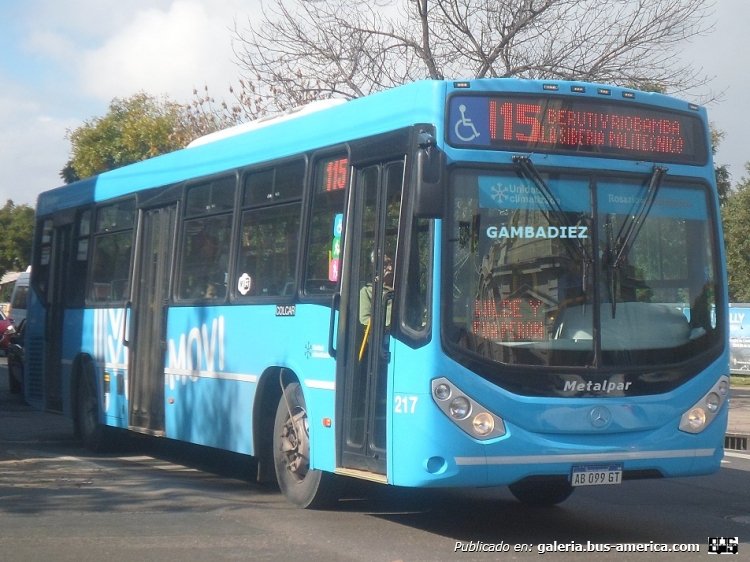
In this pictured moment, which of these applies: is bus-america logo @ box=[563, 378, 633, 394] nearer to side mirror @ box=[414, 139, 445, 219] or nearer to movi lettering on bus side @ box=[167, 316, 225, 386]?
side mirror @ box=[414, 139, 445, 219]

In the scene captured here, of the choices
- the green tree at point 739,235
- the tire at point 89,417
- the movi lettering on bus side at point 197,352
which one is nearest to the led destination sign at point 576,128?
the movi lettering on bus side at point 197,352

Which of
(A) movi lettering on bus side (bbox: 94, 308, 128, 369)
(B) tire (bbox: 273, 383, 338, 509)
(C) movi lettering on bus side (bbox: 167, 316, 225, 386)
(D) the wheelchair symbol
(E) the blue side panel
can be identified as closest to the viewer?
(D) the wheelchair symbol

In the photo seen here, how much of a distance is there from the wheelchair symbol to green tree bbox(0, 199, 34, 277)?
72.7 m

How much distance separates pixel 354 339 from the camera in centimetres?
883

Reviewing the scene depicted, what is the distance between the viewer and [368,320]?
8.70m

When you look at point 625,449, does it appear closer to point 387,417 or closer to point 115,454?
point 387,417

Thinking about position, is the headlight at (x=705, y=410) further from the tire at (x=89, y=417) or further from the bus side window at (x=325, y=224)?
the tire at (x=89, y=417)

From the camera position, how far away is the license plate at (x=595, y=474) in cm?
804

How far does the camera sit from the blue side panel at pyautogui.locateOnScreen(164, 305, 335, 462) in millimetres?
9266

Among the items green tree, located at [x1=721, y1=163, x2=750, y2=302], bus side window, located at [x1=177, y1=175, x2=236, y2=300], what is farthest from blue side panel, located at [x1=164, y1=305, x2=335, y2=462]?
green tree, located at [x1=721, y1=163, x2=750, y2=302]

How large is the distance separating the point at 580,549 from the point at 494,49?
586 inches

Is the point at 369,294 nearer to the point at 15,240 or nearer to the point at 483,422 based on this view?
the point at 483,422

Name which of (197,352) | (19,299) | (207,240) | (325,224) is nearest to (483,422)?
(325,224)

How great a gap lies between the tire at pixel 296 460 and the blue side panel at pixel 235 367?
0.25 meters
